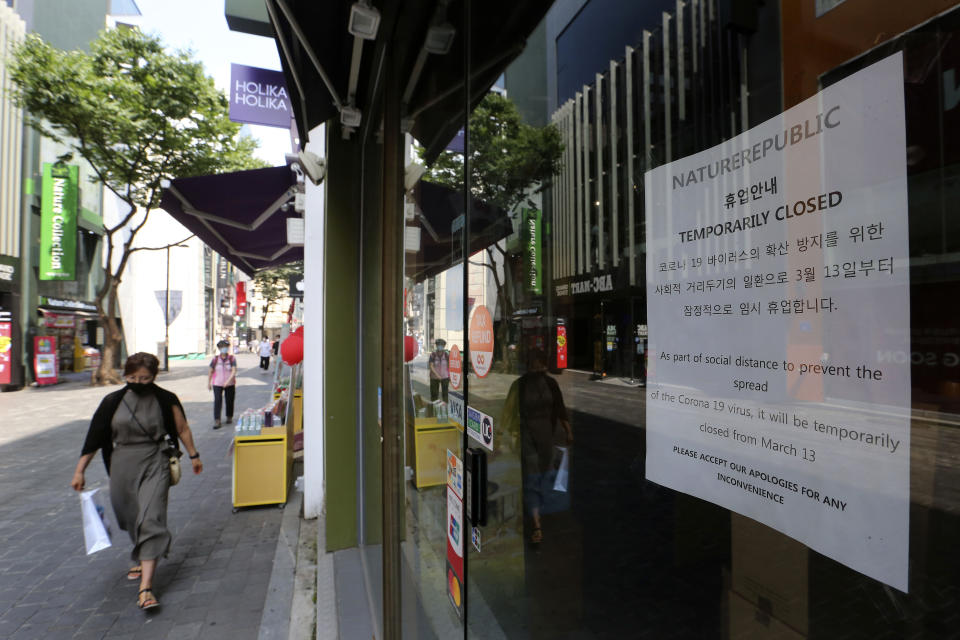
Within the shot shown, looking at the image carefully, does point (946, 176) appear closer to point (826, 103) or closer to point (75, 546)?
point (826, 103)

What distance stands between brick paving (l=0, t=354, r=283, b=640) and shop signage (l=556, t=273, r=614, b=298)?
3650mm

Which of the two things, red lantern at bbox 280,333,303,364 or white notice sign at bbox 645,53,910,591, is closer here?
white notice sign at bbox 645,53,910,591

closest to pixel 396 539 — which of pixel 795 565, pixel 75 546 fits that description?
pixel 795 565

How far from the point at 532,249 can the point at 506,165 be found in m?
0.33

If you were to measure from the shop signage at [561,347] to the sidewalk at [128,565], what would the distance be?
3433 millimetres

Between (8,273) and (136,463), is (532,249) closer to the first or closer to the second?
(136,463)

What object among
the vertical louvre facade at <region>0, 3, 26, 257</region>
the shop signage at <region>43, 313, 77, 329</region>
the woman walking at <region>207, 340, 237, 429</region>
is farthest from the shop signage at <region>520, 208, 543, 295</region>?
the shop signage at <region>43, 313, 77, 329</region>

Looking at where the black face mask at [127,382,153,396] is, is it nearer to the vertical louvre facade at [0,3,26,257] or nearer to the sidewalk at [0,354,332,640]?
the sidewalk at [0,354,332,640]

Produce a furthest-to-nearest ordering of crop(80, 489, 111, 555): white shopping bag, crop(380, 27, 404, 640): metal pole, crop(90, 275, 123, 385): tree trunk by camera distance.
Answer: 1. crop(90, 275, 123, 385): tree trunk
2. crop(80, 489, 111, 555): white shopping bag
3. crop(380, 27, 404, 640): metal pole

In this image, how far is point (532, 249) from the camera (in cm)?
142

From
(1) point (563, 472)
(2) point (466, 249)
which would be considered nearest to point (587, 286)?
(1) point (563, 472)

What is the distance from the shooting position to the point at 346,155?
478 centimetres

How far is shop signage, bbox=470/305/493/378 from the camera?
66.4 inches

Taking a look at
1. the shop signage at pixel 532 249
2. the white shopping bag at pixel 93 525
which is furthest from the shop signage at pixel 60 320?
the shop signage at pixel 532 249
